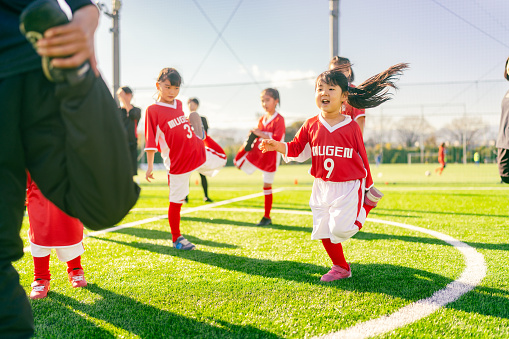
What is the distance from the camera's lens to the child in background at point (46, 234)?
267cm

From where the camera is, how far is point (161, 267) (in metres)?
3.33

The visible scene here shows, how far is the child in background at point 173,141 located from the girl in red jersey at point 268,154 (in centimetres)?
139

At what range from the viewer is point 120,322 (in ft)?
7.13

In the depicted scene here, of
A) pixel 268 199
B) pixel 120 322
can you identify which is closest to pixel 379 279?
pixel 120 322

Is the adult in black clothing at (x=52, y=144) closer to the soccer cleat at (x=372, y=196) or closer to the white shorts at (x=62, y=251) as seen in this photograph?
the white shorts at (x=62, y=251)

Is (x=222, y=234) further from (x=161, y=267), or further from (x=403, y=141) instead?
(x=403, y=141)

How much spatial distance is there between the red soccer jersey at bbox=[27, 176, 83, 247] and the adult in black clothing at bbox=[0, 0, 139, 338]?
57.1 inches

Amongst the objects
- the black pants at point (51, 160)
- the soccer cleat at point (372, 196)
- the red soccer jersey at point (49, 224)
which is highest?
the black pants at point (51, 160)

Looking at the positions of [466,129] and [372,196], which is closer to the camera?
[372,196]

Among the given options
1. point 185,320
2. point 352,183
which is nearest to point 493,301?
point 352,183

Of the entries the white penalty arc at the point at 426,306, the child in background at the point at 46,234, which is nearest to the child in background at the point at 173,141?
the child in background at the point at 46,234

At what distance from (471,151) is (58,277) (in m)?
22.0

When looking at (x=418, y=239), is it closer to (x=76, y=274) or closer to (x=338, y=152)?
(x=338, y=152)

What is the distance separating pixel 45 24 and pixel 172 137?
3102mm
